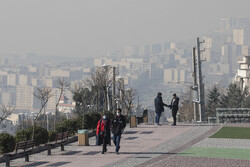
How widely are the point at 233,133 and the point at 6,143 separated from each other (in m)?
11.8

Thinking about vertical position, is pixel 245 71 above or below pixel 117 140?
Result: above

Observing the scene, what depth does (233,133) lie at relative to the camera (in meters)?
32.5

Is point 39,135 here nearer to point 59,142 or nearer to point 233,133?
point 59,142

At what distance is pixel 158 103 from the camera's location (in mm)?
35406

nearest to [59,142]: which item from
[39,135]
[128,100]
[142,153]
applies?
[39,135]

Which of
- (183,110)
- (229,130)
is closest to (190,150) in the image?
(229,130)

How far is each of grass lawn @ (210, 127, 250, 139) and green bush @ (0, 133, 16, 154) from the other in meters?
9.51

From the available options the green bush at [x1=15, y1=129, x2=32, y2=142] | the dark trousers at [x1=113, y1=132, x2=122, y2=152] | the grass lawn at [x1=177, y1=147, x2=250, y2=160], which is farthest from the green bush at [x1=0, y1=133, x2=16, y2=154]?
the grass lawn at [x1=177, y1=147, x2=250, y2=160]

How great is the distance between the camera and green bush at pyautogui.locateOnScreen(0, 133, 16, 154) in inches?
974

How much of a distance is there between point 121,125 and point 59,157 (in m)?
2.38

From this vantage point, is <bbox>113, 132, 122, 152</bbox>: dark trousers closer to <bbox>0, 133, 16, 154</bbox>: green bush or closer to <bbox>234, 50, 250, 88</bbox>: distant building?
<bbox>0, 133, 16, 154</bbox>: green bush

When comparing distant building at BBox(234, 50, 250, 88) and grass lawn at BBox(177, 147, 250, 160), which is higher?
distant building at BBox(234, 50, 250, 88)

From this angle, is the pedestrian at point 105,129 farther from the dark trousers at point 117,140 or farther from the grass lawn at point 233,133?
the grass lawn at point 233,133

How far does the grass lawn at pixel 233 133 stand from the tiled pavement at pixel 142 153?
1.69 ft
